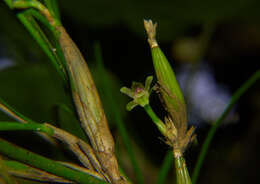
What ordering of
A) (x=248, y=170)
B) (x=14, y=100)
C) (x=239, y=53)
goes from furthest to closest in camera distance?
(x=239, y=53) → (x=248, y=170) → (x=14, y=100)

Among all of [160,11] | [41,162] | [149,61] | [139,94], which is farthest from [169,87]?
[149,61]

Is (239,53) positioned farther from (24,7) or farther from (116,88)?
(24,7)

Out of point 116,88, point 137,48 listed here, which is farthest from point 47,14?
point 137,48

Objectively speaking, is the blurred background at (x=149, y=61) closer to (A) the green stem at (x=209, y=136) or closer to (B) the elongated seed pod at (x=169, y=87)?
(A) the green stem at (x=209, y=136)

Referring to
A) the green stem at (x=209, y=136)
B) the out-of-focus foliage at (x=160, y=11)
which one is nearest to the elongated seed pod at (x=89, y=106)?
the green stem at (x=209, y=136)

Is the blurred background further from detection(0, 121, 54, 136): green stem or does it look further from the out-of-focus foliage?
detection(0, 121, 54, 136): green stem

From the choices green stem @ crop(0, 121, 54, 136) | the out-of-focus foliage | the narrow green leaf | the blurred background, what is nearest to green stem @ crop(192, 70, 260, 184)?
the narrow green leaf

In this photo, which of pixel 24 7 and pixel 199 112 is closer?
pixel 24 7
